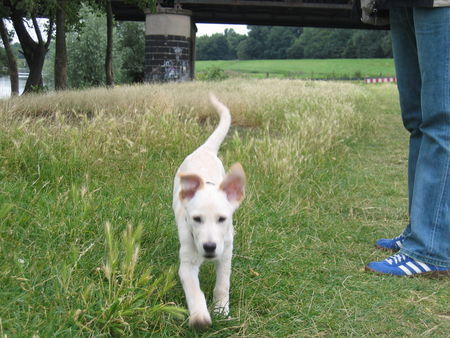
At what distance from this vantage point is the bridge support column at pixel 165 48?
23406 mm

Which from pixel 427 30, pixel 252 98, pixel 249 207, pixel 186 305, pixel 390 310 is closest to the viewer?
pixel 186 305

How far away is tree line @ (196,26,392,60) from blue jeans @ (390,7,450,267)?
85.6m

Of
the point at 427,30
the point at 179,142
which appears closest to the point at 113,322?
the point at 427,30

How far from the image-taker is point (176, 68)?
23.6 metres

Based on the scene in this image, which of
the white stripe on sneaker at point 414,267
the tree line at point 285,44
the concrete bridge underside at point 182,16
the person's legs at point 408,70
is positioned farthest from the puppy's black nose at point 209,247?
the tree line at point 285,44

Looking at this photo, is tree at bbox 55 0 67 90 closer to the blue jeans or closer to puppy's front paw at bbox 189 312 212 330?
the blue jeans

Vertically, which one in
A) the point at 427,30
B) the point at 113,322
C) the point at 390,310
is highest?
the point at 427,30

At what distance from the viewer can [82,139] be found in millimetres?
4832

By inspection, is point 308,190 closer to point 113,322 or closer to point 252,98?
point 113,322

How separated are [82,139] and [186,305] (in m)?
2.84

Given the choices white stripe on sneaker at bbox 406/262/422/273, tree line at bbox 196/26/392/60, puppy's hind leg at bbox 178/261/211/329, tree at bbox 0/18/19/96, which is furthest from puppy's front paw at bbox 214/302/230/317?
tree line at bbox 196/26/392/60

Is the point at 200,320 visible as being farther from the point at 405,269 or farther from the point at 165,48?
the point at 165,48

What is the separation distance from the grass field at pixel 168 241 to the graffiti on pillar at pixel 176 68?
1761 cm

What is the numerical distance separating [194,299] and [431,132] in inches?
71.0
